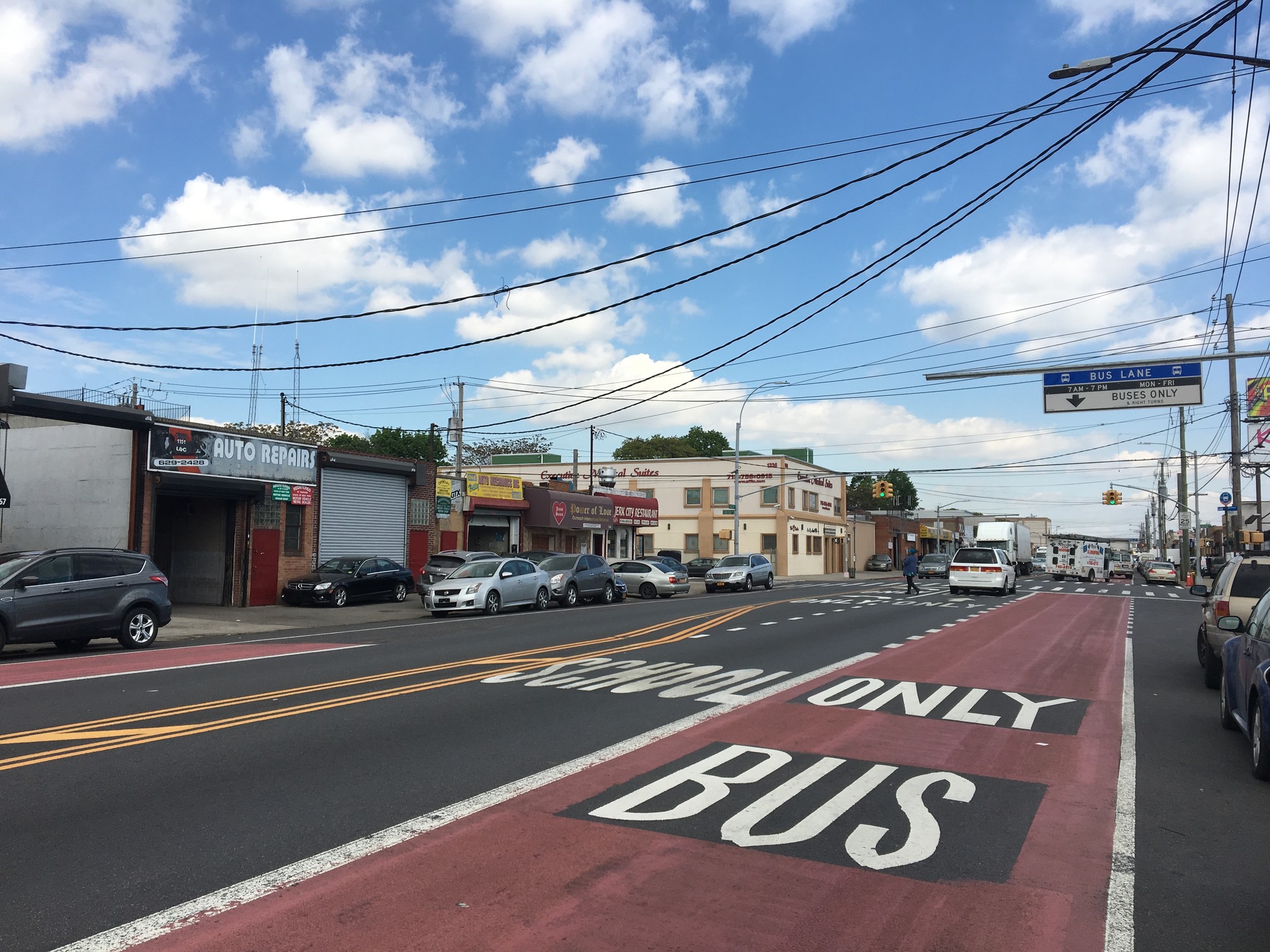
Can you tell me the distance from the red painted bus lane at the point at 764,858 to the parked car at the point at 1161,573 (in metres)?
60.1

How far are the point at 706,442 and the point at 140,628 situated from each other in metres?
78.1

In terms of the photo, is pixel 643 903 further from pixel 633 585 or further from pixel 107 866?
pixel 633 585

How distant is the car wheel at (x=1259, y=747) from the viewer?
7156mm

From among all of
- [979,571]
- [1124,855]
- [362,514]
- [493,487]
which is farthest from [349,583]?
[1124,855]

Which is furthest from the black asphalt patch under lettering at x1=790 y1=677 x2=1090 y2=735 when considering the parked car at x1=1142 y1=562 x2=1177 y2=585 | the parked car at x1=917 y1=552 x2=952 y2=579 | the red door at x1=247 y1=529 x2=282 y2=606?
the parked car at x1=1142 y1=562 x2=1177 y2=585

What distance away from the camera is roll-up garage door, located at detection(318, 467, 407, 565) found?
2900 centimetres

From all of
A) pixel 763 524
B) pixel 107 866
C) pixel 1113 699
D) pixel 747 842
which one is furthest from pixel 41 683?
pixel 763 524

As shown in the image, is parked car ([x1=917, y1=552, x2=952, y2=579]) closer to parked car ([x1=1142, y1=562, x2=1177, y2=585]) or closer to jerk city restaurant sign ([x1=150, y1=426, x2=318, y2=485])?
parked car ([x1=1142, y1=562, x2=1177, y2=585])

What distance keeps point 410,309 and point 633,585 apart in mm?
18110

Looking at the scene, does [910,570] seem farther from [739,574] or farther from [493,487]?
[493,487]

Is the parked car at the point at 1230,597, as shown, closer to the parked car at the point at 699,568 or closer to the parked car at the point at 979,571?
the parked car at the point at 979,571

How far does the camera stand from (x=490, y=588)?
24062mm

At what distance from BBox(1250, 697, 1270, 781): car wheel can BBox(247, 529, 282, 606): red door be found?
24.5 m

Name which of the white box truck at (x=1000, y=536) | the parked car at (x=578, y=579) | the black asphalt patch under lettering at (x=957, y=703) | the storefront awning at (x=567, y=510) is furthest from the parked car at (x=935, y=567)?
the black asphalt patch under lettering at (x=957, y=703)
